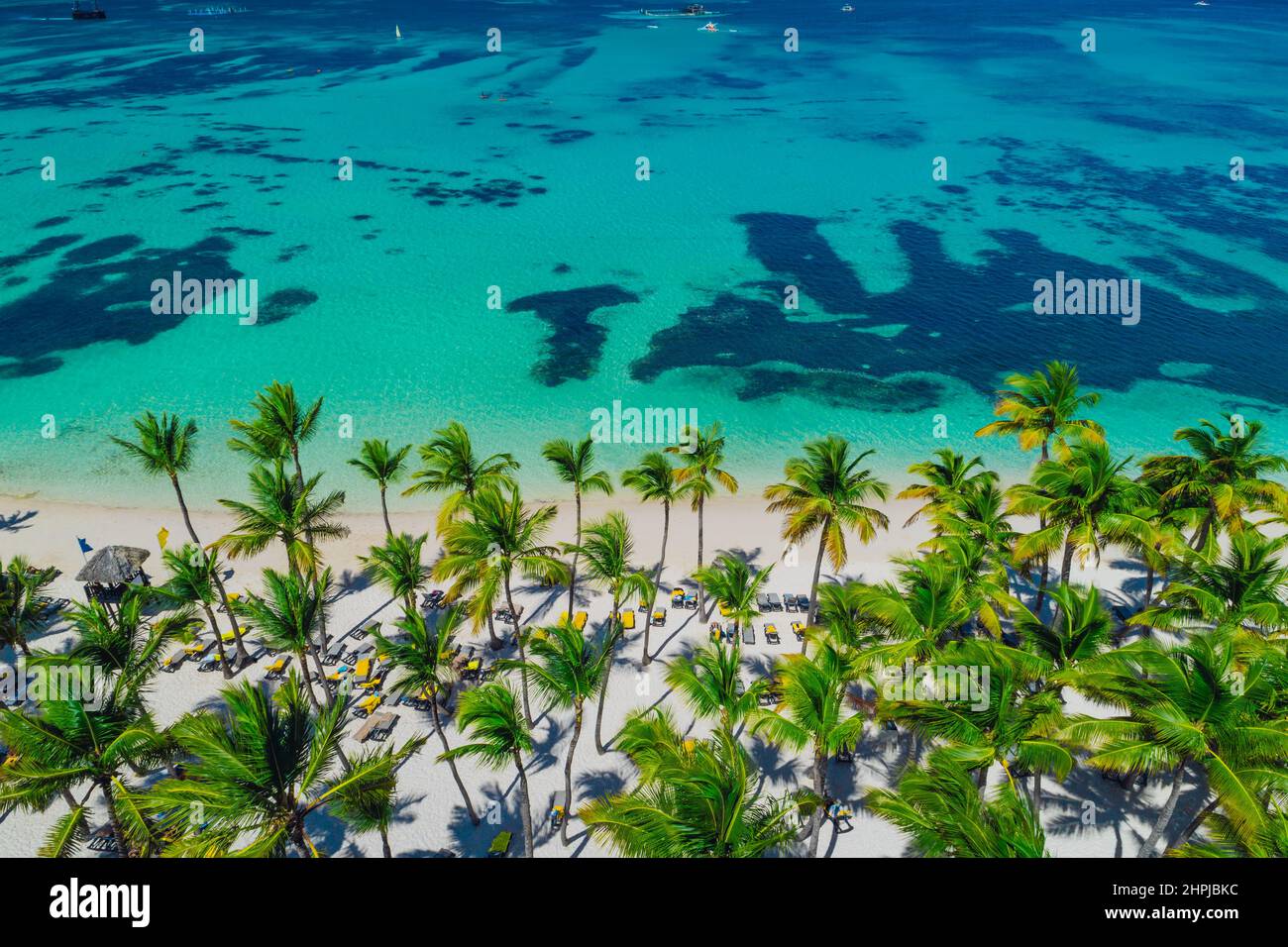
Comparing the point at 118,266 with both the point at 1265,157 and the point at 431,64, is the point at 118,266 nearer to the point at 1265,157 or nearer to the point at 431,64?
the point at 431,64

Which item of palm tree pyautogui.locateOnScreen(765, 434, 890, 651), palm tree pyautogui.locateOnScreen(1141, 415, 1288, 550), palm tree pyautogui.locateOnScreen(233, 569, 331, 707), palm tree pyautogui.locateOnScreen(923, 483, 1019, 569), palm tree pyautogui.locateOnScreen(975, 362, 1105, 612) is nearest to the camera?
palm tree pyautogui.locateOnScreen(233, 569, 331, 707)

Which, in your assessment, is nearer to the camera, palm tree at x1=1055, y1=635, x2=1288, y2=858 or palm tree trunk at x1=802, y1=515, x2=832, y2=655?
palm tree at x1=1055, y1=635, x2=1288, y2=858

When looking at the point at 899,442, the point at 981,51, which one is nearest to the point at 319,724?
the point at 899,442

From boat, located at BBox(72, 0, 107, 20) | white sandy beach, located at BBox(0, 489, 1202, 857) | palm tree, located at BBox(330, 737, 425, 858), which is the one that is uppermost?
boat, located at BBox(72, 0, 107, 20)

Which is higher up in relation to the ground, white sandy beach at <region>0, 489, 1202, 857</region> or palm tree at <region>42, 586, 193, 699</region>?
palm tree at <region>42, 586, 193, 699</region>

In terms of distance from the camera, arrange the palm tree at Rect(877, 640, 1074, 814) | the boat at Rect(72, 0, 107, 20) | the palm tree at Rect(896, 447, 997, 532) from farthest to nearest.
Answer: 1. the boat at Rect(72, 0, 107, 20)
2. the palm tree at Rect(896, 447, 997, 532)
3. the palm tree at Rect(877, 640, 1074, 814)

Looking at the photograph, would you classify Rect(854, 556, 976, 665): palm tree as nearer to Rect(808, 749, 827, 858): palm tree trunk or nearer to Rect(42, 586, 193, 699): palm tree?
Rect(808, 749, 827, 858): palm tree trunk

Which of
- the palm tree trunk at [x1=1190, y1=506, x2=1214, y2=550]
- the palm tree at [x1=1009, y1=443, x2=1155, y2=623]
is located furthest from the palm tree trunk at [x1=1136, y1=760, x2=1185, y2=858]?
the palm tree trunk at [x1=1190, y1=506, x2=1214, y2=550]
